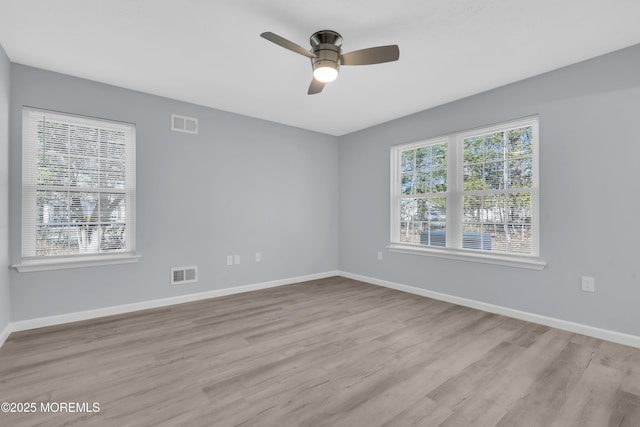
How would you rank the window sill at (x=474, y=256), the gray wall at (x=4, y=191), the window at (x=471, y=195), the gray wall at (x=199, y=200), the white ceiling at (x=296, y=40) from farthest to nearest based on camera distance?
the window at (x=471, y=195) < the window sill at (x=474, y=256) < the gray wall at (x=199, y=200) < the gray wall at (x=4, y=191) < the white ceiling at (x=296, y=40)

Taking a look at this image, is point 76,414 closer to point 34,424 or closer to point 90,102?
point 34,424

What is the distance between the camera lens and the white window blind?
2.99 metres

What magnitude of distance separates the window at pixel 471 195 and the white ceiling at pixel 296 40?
2.29ft

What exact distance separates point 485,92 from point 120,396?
455 cm

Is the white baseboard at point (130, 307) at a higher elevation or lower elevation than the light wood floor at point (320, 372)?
higher

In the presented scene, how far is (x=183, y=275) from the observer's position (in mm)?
3838

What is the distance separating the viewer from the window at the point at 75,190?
9.78 feet

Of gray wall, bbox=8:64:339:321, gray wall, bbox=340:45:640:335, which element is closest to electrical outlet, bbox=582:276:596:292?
gray wall, bbox=340:45:640:335

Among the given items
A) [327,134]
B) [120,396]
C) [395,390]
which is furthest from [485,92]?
[120,396]

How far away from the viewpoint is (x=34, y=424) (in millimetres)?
1603

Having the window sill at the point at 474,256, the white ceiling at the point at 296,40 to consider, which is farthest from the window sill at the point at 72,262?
the window sill at the point at 474,256

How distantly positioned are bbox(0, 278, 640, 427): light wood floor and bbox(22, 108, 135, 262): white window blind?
877 millimetres

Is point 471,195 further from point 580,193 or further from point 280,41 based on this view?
point 280,41

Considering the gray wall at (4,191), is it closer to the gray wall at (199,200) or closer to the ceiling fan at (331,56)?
the gray wall at (199,200)
